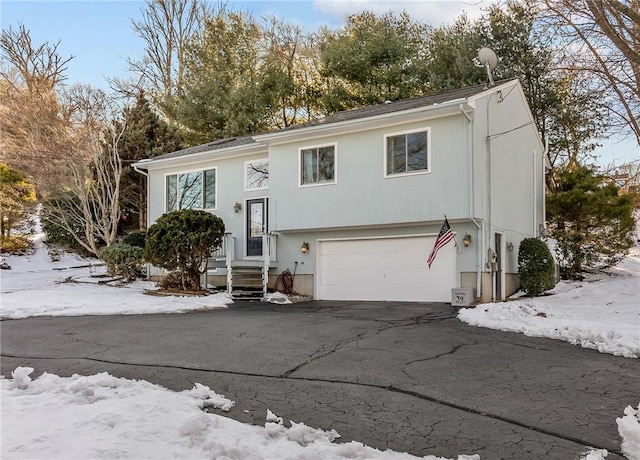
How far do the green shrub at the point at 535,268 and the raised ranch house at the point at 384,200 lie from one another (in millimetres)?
450

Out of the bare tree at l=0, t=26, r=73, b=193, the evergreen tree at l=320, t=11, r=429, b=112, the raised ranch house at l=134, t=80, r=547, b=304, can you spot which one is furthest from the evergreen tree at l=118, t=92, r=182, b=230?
the evergreen tree at l=320, t=11, r=429, b=112

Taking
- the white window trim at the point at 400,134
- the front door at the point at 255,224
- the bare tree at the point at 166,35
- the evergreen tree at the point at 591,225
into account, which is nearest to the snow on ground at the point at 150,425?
the white window trim at the point at 400,134

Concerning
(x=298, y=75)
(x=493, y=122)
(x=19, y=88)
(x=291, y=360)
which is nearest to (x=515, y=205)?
(x=493, y=122)

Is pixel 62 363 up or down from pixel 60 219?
down

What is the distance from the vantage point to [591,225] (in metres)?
15.3

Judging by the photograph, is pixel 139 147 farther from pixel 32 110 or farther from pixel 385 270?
pixel 385 270

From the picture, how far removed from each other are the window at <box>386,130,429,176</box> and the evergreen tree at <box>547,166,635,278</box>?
6.83 m

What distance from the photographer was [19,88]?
17.4 m

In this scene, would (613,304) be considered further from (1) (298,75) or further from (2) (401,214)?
(1) (298,75)

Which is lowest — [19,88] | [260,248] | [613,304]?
[613,304]

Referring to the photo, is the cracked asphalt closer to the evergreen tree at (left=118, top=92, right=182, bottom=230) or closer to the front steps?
the front steps

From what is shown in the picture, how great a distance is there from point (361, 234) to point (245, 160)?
14.8 feet

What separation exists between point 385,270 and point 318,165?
10.8ft

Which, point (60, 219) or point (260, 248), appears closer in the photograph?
point (260, 248)
